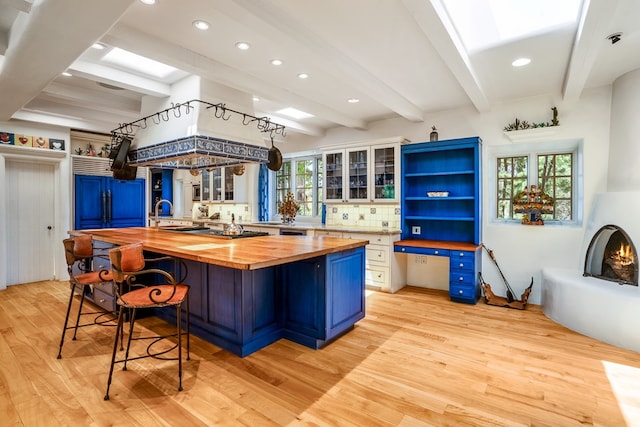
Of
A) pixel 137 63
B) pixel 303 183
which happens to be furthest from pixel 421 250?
pixel 137 63

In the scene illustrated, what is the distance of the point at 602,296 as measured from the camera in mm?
3100

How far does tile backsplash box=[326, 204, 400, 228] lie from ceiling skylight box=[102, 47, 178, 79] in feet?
11.3

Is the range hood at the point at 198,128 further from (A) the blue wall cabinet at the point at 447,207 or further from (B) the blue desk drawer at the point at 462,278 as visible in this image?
(B) the blue desk drawer at the point at 462,278

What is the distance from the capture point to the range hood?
3275 millimetres

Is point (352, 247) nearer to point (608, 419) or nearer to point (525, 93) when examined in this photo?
point (608, 419)

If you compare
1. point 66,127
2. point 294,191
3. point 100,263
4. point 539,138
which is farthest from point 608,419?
point 66,127

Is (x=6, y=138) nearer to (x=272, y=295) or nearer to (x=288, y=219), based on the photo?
(x=288, y=219)

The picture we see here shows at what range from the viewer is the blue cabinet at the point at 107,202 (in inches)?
233

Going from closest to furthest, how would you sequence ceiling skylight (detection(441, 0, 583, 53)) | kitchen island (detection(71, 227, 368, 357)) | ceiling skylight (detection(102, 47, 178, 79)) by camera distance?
ceiling skylight (detection(441, 0, 583, 53)), kitchen island (detection(71, 227, 368, 357)), ceiling skylight (detection(102, 47, 178, 79))

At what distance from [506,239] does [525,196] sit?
0.63 metres

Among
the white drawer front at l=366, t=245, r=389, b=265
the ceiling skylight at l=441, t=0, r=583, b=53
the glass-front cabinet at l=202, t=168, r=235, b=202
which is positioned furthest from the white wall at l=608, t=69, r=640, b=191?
the glass-front cabinet at l=202, t=168, r=235, b=202

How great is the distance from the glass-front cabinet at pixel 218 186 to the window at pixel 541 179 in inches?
200

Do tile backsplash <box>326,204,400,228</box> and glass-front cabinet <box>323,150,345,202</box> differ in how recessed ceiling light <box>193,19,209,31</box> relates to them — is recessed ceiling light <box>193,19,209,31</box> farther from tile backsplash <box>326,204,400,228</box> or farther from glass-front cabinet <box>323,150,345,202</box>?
tile backsplash <box>326,204,400,228</box>

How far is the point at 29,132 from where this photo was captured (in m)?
5.07
